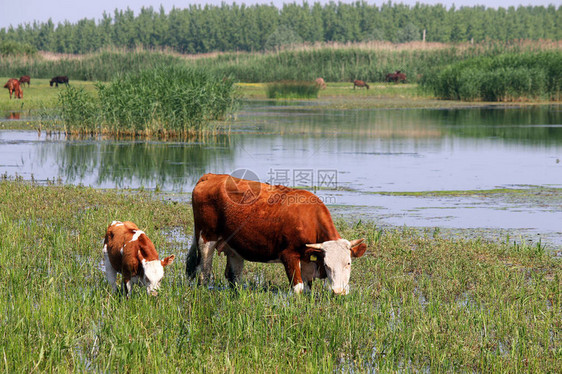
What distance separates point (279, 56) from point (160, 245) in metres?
48.9

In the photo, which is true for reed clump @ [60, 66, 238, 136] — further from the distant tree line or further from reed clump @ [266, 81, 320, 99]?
the distant tree line

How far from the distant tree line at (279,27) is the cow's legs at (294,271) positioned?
393 ft

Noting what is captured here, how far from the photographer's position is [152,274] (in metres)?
7.16

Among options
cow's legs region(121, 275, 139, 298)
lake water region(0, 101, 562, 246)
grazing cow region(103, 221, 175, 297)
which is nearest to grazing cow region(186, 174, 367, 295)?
grazing cow region(103, 221, 175, 297)

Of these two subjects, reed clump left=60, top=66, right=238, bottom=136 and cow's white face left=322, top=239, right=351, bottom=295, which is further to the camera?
reed clump left=60, top=66, right=238, bottom=136

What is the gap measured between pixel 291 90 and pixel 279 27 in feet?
276

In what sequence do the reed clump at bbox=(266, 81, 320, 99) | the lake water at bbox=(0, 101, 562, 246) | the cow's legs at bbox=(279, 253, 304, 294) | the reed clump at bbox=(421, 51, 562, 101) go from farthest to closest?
the reed clump at bbox=(266, 81, 320, 99) → the reed clump at bbox=(421, 51, 562, 101) → the lake water at bbox=(0, 101, 562, 246) → the cow's legs at bbox=(279, 253, 304, 294)

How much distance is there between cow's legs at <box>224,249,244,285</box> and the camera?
27.3 ft

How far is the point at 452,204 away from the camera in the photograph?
14844 millimetres

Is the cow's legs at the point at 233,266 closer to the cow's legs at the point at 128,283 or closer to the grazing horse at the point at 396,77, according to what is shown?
the cow's legs at the point at 128,283

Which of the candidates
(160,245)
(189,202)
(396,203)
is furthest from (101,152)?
(160,245)

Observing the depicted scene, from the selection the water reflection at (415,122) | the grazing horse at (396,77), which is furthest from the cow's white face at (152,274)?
the grazing horse at (396,77)

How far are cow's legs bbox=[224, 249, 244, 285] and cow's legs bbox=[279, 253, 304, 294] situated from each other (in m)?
0.94

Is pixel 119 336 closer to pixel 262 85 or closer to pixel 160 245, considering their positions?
pixel 160 245
